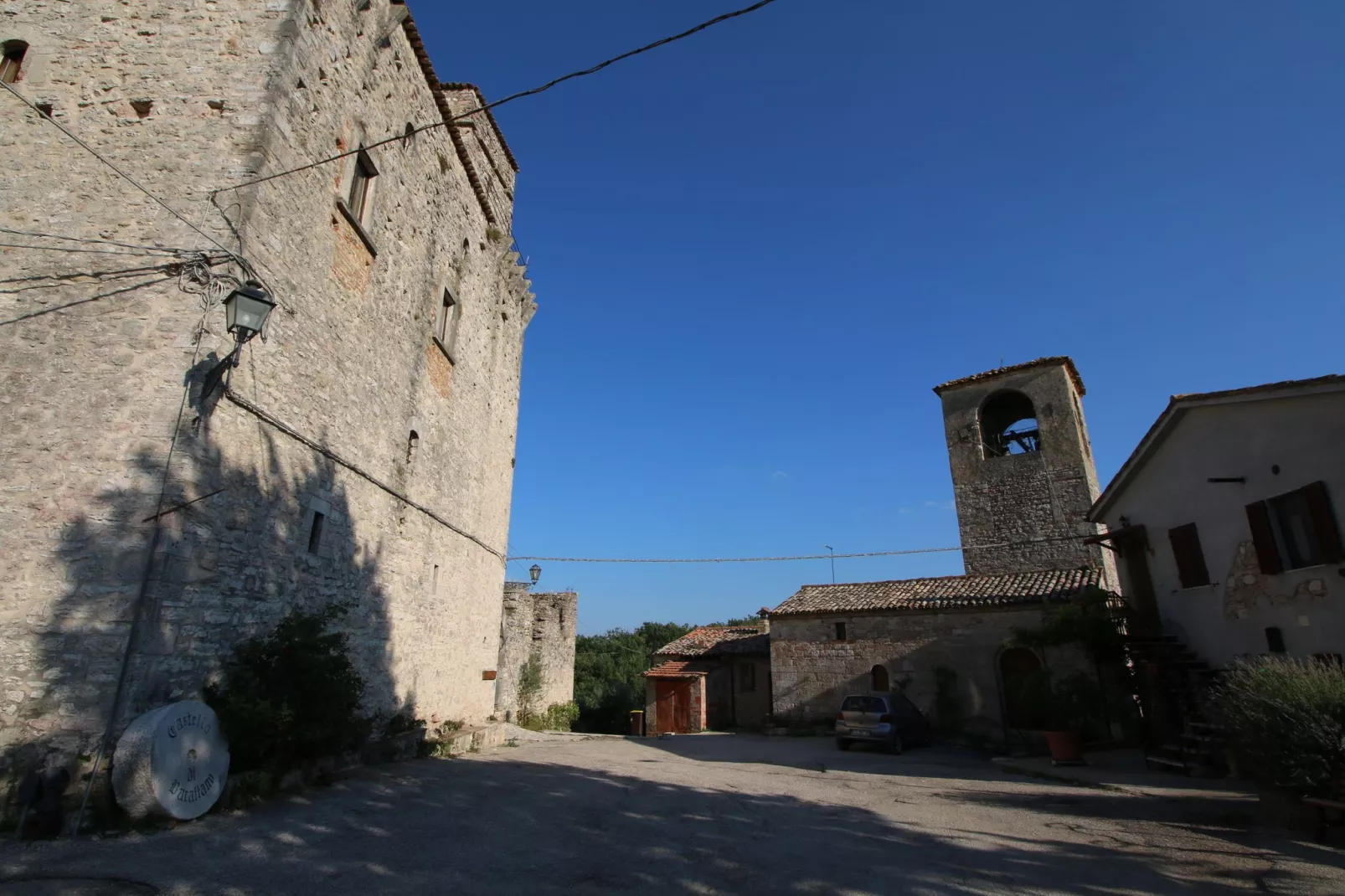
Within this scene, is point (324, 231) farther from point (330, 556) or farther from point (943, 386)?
point (943, 386)

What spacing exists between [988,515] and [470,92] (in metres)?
20.1

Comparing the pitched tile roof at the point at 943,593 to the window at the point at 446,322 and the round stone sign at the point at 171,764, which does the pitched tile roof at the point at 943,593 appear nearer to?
the window at the point at 446,322

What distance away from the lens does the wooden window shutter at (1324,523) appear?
29.8 ft

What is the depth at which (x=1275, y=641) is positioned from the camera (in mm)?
10383

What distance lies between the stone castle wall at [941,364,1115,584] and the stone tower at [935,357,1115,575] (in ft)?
0.09

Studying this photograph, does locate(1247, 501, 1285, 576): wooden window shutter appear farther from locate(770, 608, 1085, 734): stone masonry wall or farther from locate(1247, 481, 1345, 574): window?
locate(770, 608, 1085, 734): stone masonry wall

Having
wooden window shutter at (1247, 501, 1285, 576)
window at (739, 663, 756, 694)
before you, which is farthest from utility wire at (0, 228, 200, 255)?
window at (739, 663, 756, 694)

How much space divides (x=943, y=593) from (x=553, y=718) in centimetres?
1352

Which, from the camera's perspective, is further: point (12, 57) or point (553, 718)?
point (553, 718)

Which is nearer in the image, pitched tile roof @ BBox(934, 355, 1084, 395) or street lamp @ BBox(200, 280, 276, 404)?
street lamp @ BBox(200, 280, 276, 404)

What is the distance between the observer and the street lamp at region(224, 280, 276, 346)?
6.70 metres

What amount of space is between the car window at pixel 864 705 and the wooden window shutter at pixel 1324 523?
26.4ft

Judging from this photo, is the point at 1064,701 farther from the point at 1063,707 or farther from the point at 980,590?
the point at 980,590

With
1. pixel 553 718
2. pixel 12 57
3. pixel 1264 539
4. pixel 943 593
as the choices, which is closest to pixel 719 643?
pixel 553 718
